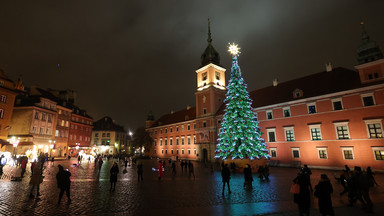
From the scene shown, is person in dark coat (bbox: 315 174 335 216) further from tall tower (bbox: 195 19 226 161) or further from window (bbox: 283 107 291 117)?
tall tower (bbox: 195 19 226 161)

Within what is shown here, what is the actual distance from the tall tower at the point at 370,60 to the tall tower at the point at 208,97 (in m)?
25.6

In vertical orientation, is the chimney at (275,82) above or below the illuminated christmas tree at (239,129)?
above

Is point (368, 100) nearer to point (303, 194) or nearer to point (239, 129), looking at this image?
point (239, 129)

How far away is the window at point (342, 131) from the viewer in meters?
24.4

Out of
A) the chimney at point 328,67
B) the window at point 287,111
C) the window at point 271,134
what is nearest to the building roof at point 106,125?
the window at point 271,134

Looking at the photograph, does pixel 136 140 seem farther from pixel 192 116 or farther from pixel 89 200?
pixel 89 200

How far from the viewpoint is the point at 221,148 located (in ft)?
85.0

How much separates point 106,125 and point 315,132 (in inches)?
2960

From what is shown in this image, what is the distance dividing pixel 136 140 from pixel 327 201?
57149mm

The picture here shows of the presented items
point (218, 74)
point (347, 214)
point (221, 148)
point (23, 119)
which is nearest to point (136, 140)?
point (23, 119)

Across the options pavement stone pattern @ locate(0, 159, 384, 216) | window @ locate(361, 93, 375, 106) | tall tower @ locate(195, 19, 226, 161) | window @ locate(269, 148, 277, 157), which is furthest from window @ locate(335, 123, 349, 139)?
tall tower @ locate(195, 19, 226, 161)

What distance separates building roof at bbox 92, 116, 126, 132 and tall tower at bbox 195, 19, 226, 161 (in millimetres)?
48119

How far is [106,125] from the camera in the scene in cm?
7938

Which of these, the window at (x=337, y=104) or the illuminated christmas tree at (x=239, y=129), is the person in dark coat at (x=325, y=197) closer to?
the illuminated christmas tree at (x=239, y=129)
